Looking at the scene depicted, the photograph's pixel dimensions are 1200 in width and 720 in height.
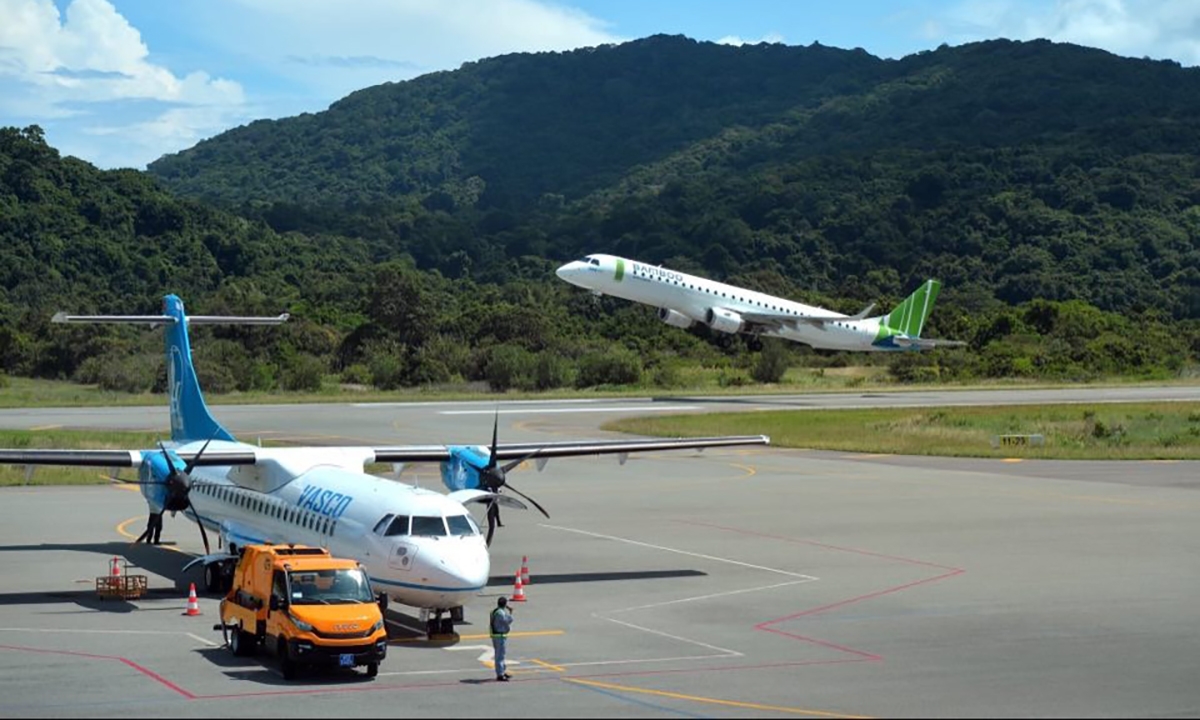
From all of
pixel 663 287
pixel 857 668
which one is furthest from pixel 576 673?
pixel 663 287

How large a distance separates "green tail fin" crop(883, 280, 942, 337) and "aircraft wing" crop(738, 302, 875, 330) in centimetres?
362

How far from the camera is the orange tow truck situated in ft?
66.0

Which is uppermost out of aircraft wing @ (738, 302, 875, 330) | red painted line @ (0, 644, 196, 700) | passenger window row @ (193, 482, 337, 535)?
aircraft wing @ (738, 302, 875, 330)

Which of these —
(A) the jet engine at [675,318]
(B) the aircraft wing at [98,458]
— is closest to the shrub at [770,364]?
(A) the jet engine at [675,318]

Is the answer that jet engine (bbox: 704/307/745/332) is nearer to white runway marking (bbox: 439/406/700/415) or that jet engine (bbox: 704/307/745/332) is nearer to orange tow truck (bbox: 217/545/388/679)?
white runway marking (bbox: 439/406/700/415)

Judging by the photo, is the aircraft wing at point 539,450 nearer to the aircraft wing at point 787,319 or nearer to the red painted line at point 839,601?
the red painted line at point 839,601

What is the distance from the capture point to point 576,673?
20.9 m

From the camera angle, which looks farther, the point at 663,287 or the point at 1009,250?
the point at 1009,250

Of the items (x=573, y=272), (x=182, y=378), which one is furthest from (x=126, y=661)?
(x=573, y=272)

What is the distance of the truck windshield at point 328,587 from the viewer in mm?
21031

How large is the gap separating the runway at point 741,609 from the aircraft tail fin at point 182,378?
293 centimetres

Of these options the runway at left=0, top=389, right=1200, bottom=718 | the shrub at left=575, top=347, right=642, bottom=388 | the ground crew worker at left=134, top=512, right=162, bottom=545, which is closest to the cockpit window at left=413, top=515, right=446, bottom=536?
the runway at left=0, top=389, right=1200, bottom=718

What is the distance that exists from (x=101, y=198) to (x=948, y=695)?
6189 inches

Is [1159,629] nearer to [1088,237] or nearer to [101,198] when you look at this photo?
[101,198]
